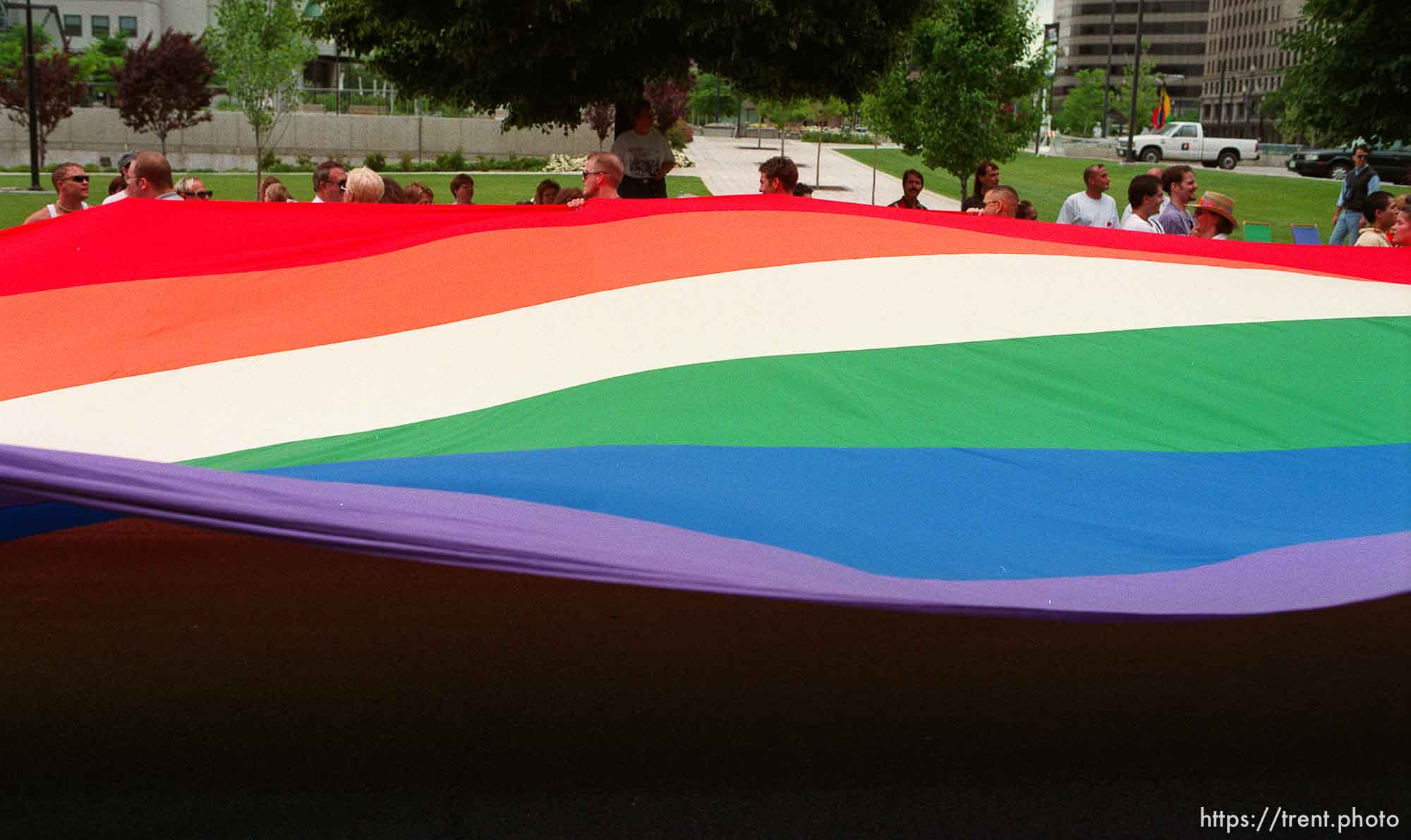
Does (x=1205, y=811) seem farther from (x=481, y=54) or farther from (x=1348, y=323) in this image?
(x=481, y=54)

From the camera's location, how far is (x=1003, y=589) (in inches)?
135

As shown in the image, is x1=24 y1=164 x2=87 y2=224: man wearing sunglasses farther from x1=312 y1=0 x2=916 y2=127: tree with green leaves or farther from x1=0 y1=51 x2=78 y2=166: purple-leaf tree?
x1=0 y1=51 x2=78 y2=166: purple-leaf tree

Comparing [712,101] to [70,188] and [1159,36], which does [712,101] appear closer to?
[70,188]

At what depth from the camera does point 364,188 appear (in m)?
8.57

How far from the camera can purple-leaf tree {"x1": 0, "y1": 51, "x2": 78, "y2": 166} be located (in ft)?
142

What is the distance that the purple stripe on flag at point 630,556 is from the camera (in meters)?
3.37

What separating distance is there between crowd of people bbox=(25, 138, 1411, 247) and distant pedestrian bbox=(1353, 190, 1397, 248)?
11 millimetres

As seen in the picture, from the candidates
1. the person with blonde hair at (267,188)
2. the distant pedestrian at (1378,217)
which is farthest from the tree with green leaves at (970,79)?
the person with blonde hair at (267,188)

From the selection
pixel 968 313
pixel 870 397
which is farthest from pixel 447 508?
pixel 968 313

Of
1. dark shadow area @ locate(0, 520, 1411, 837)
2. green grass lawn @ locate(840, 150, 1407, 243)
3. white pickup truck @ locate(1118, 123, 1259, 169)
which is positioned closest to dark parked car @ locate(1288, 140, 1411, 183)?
green grass lawn @ locate(840, 150, 1407, 243)

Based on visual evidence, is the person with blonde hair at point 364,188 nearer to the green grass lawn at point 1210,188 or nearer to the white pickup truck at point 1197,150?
the green grass lawn at point 1210,188

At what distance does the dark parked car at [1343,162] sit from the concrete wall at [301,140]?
23.4 meters

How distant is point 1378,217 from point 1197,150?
4231cm

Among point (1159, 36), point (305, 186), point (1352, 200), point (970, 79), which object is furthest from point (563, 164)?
point (1159, 36)
